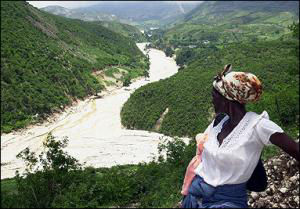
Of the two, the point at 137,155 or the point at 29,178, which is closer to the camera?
the point at 29,178

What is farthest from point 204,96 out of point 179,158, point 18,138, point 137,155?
point 179,158

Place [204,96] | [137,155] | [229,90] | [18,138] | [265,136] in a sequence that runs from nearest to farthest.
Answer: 1. [265,136]
2. [229,90]
3. [137,155]
4. [18,138]
5. [204,96]

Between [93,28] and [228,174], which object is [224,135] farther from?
[93,28]

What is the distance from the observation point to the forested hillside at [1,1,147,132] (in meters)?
64.8

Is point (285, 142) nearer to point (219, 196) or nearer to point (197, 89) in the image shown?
point (219, 196)

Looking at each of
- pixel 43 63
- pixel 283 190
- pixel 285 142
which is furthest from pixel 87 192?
pixel 43 63

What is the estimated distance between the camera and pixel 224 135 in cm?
398

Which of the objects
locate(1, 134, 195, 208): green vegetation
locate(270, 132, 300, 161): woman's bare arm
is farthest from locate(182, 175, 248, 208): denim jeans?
locate(1, 134, 195, 208): green vegetation

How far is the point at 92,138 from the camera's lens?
5325cm

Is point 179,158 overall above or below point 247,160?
below

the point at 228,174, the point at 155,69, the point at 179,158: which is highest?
the point at 228,174

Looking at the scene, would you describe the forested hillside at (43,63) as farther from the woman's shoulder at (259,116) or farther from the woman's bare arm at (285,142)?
the woman's bare arm at (285,142)

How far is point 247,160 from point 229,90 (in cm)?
72

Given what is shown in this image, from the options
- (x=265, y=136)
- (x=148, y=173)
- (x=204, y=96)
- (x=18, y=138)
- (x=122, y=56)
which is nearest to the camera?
(x=265, y=136)
